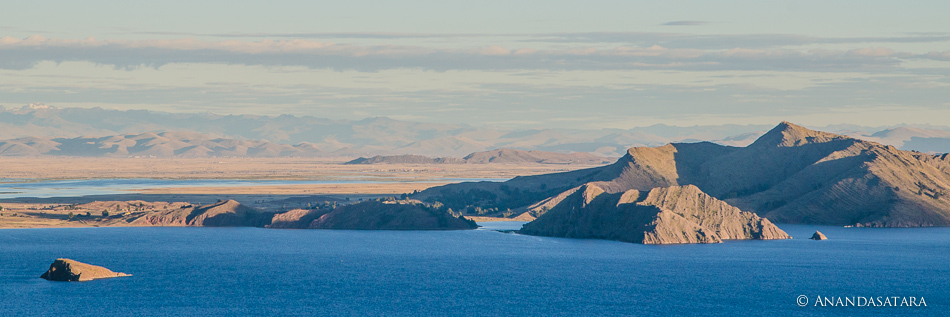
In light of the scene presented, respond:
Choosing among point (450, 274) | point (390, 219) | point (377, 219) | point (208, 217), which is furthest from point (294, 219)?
point (450, 274)

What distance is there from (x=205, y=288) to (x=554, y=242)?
61640mm

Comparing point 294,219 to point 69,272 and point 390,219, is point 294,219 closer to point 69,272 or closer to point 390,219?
point 390,219

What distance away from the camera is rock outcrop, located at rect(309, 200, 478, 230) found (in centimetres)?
17538

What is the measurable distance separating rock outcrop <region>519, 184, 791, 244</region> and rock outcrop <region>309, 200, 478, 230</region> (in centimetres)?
1554

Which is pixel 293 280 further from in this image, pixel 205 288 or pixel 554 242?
pixel 554 242

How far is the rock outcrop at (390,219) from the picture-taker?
175375 millimetres

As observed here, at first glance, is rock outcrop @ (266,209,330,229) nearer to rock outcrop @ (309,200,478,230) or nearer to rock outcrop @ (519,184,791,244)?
rock outcrop @ (309,200,478,230)

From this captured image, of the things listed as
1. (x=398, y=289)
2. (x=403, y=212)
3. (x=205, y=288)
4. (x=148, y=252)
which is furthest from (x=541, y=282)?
(x=403, y=212)

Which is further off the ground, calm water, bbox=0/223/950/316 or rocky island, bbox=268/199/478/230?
rocky island, bbox=268/199/478/230

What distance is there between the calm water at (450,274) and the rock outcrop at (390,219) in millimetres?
9752

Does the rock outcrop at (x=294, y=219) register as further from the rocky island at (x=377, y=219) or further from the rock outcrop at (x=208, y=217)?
the rock outcrop at (x=208, y=217)

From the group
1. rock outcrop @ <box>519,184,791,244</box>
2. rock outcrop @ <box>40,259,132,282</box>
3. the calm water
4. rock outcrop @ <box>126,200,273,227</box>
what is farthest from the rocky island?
rock outcrop @ <box>40,259,132,282</box>

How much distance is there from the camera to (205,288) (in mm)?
102375

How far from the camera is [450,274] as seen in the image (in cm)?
11456
